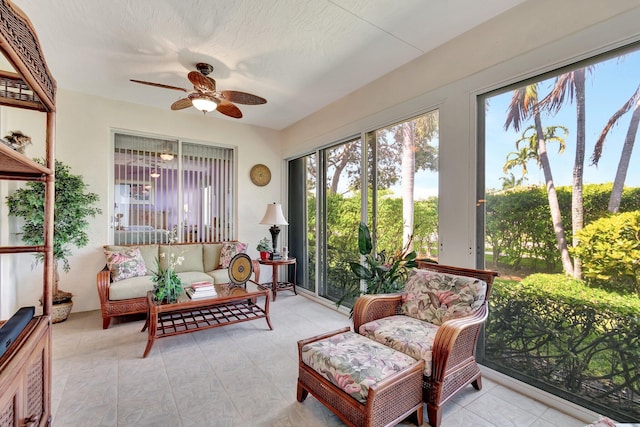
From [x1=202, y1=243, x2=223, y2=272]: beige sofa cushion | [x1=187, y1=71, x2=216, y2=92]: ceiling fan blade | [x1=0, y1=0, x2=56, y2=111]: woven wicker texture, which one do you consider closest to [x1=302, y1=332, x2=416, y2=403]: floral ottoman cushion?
[x1=0, y1=0, x2=56, y2=111]: woven wicker texture

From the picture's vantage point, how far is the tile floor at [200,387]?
1.79m

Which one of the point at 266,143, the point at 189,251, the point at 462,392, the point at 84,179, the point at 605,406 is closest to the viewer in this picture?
the point at 605,406

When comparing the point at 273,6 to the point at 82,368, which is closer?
the point at 273,6

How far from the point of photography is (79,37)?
2.54 meters

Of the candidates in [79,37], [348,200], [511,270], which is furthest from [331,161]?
[79,37]

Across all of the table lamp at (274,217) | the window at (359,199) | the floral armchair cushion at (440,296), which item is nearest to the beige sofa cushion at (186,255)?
the table lamp at (274,217)

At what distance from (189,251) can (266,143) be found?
2.24 m

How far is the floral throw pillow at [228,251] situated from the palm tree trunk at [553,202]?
3.61 m

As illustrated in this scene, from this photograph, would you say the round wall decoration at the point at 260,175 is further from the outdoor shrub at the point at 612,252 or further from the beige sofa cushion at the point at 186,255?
the outdoor shrub at the point at 612,252

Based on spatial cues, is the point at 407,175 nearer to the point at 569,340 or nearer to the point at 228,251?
the point at 569,340

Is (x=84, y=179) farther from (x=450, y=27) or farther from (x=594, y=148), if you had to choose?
(x=594, y=148)

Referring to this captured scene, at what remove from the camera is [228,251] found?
14.0ft

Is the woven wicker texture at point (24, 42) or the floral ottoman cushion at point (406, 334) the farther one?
the floral ottoman cushion at point (406, 334)

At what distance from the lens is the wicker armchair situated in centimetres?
172
